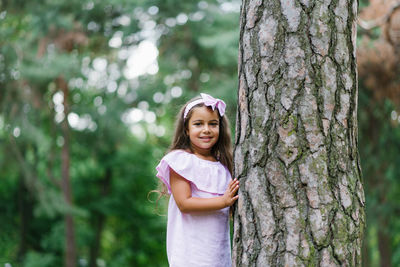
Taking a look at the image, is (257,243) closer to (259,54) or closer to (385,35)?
(259,54)

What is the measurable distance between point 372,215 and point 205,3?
562 centimetres

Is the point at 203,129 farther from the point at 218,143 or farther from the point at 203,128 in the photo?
the point at 218,143

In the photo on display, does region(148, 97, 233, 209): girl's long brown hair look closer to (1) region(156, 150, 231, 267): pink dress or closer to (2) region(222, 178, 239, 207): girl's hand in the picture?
(1) region(156, 150, 231, 267): pink dress

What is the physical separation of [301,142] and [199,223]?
2.67ft

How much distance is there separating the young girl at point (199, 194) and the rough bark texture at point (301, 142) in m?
0.40

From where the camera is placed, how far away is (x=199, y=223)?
2.58 meters

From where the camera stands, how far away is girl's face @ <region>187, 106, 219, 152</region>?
8.82 ft

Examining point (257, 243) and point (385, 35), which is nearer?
point (257, 243)

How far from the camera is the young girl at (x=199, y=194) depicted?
8.34ft

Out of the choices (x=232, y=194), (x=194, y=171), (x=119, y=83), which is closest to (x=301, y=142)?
(x=232, y=194)

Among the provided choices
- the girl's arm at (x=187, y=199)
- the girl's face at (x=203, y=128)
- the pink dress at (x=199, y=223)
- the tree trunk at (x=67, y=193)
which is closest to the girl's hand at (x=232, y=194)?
the girl's arm at (x=187, y=199)

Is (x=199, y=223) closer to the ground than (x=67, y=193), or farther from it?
farther from it

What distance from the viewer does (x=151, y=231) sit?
61.8 ft

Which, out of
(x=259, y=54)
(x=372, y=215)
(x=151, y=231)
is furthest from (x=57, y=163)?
(x=259, y=54)
